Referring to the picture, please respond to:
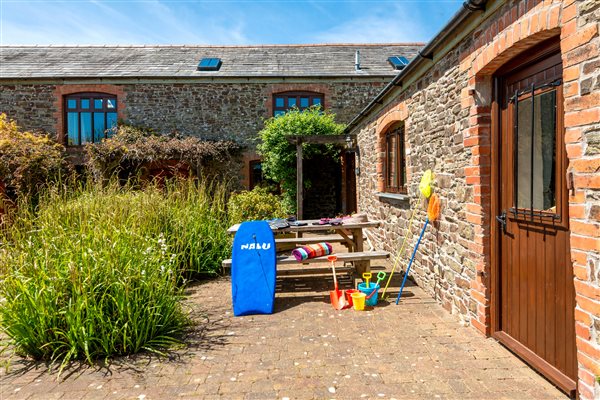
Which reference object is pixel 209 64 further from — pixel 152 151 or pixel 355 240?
pixel 355 240

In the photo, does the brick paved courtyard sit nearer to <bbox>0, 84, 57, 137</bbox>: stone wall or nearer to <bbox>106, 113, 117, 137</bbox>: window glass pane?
<bbox>106, 113, 117, 137</bbox>: window glass pane

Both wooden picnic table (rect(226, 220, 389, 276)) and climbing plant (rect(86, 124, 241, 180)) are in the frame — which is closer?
wooden picnic table (rect(226, 220, 389, 276))

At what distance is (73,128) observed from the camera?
481 inches

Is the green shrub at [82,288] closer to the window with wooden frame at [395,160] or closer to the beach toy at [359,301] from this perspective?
the beach toy at [359,301]

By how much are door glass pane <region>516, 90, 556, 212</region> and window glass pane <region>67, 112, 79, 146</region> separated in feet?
43.1

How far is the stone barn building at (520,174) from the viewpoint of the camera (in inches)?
82.3

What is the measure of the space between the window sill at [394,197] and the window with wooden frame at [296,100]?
6.36m

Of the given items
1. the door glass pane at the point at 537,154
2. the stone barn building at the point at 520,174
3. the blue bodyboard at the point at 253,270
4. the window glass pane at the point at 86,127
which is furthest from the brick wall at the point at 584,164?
the window glass pane at the point at 86,127

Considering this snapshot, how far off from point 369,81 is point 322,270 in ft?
30.0

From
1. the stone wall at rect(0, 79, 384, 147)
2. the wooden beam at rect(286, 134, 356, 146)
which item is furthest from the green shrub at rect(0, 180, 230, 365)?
the stone wall at rect(0, 79, 384, 147)

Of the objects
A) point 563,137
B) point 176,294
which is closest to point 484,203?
point 563,137

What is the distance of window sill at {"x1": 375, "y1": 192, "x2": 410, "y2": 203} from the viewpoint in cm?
541

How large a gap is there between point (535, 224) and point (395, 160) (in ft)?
12.4

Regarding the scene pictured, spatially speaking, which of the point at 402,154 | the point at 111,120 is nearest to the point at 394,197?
the point at 402,154
